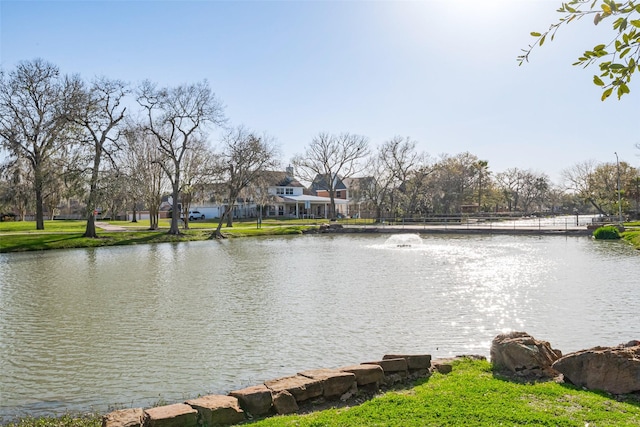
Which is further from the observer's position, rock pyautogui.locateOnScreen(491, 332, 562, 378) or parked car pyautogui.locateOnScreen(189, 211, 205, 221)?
parked car pyautogui.locateOnScreen(189, 211, 205, 221)

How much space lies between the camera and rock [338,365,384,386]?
20.2 feet

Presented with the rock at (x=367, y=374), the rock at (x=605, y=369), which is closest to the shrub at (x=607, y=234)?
the rock at (x=605, y=369)

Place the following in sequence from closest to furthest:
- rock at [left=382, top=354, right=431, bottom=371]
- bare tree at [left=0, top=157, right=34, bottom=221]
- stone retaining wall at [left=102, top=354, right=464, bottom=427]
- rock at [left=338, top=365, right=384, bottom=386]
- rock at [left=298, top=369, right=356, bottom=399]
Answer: stone retaining wall at [left=102, top=354, right=464, bottom=427], rock at [left=298, top=369, right=356, bottom=399], rock at [left=338, top=365, right=384, bottom=386], rock at [left=382, top=354, right=431, bottom=371], bare tree at [left=0, top=157, right=34, bottom=221]

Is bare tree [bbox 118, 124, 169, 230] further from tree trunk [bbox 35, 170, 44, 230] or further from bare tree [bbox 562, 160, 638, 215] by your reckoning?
bare tree [bbox 562, 160, 638, 215]

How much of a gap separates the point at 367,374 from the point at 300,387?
969 millimetres

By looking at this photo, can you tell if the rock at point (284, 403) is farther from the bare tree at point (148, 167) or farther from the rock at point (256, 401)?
the bare tree at point (148, 167)

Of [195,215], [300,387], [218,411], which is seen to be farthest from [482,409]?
[195,215]

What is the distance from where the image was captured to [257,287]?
16.4 meters

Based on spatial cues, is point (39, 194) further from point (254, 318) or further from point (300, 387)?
point (300, 387)

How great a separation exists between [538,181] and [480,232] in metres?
67.4

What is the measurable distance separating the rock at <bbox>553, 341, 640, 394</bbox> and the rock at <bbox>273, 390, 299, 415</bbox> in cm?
351

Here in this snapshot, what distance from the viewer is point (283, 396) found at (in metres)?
5.60

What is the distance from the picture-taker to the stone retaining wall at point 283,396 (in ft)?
16.5

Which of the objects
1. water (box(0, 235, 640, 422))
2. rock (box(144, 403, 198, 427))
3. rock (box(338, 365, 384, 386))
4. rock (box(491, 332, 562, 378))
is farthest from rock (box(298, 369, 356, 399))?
rock (box(491, 332, 562, 378))
